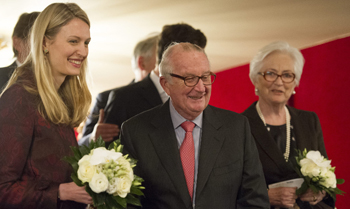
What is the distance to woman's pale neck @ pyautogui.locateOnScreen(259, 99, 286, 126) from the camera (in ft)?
9.71

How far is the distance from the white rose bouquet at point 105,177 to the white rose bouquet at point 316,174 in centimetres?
129

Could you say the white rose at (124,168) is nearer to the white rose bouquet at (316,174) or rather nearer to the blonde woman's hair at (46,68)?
the blonde woman's hair at (46,68)

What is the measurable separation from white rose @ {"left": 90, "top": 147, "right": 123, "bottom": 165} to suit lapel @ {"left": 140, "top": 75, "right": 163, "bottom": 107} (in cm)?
122

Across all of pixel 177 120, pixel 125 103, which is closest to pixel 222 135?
pixel 177 120

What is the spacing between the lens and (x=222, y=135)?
7.00 ft

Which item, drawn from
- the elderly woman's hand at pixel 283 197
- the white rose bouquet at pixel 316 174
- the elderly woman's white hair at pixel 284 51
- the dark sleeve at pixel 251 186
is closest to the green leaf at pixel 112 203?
the dark sleeve at pixel 251 186

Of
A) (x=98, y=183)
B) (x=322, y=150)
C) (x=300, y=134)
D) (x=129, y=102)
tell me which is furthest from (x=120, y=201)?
(x=322, y=150)

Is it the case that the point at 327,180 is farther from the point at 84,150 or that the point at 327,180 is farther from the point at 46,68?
the point at 46,68

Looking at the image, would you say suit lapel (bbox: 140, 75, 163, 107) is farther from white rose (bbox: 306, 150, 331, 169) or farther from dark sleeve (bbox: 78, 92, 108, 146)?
white rose (bbox: 306, 150, 331, 169)

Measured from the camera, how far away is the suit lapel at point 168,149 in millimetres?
1972

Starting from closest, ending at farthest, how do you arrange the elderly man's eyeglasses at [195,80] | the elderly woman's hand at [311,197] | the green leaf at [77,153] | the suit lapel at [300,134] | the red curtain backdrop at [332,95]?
1. the green leaf at [77,153]
2. the elderly man's eyeglasses at [195,80]
3. the elderly woman's hand at [311,197]
4. the suit lapel at [300,134]
5. the red curtain backdrop at [332,95]

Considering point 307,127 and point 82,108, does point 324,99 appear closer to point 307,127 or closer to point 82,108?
point 307,127

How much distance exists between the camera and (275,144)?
2775 mm

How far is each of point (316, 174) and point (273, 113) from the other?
66cm
